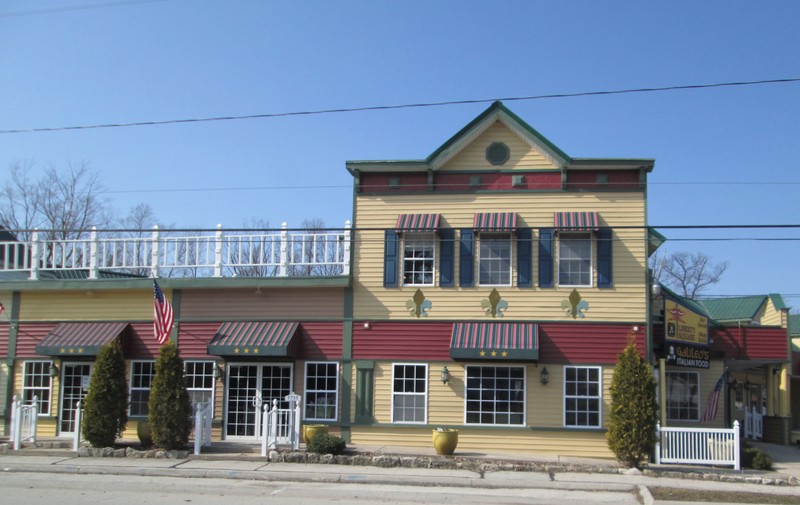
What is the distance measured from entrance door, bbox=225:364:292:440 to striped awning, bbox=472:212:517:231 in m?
6.57

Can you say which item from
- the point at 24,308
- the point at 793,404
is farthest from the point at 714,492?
the point at 793,404

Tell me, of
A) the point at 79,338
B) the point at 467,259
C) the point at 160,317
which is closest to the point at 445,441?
the point at 467,259

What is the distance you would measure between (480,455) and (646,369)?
4609mm

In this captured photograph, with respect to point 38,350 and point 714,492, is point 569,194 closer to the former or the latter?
point 714,492

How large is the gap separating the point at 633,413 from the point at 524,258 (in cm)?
517

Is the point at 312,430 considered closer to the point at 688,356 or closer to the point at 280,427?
the point at 280,427

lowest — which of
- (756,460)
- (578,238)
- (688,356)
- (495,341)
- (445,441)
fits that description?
(756,460)

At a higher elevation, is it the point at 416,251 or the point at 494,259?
the point at 416,251

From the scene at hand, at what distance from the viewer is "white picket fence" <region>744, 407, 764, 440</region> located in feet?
92.0

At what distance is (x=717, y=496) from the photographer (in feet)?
53.3

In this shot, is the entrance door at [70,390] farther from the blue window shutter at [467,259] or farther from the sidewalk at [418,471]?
the blue window shutter at [467,259]

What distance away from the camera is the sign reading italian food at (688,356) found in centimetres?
2162

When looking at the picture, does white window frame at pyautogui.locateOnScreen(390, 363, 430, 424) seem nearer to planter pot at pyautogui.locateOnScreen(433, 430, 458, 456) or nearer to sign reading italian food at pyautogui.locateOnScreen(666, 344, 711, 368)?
planter pot at pyautogui.locateOnScreen(433, 430, 458, 456)

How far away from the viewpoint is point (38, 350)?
23.0 meters
